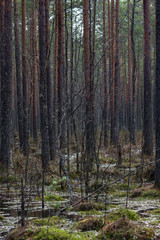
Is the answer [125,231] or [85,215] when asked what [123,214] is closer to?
[125,231]

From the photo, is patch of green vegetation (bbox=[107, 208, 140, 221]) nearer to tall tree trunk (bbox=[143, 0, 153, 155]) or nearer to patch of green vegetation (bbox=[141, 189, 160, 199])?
patch of green vegetation (bbox=[141, 189, 160, 199])

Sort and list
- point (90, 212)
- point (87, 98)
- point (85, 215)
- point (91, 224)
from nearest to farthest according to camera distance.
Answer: point (91, 224)
point (85, 215)
point (90, 212)
point (87, 98)

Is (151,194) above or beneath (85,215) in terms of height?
beneath

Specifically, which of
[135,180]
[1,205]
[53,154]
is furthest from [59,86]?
[1,205]

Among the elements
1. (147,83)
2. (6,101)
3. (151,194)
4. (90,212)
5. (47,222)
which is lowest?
(151,194)

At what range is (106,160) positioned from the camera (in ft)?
41.8

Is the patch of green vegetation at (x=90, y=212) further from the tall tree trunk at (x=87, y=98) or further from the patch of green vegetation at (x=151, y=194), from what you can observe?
the patch of green vegetation at (x=151, y=194)

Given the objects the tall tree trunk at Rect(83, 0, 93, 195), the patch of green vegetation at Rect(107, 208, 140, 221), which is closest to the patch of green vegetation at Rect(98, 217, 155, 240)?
the patch of green vegetation at Rect(107, 208, 140, 221)

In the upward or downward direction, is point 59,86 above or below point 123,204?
above

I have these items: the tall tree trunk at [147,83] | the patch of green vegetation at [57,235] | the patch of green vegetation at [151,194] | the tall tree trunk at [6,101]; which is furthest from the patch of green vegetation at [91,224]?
the tall tree trunk at [147,83]

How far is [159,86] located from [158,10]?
1792 millimetres

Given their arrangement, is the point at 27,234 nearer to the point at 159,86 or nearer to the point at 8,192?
the point at 8,192

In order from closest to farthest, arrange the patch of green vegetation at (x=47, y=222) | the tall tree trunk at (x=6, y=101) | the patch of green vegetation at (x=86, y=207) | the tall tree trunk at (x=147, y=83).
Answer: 1. the patch of green vegetation at (x=47, y=222)
2. the patch of green vegetation at (x=86, y=207)
3. the tall tree trunk at (x=6, y=101)
4. the tall tree trunk at (x=147, y=83)

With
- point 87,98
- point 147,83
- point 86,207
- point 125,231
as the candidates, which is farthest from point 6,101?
point 125,231
